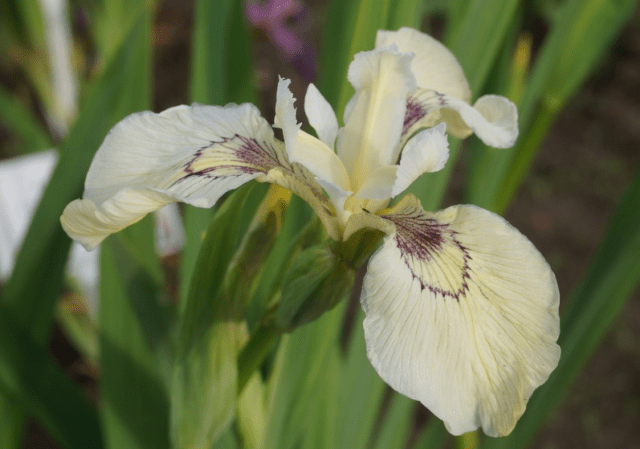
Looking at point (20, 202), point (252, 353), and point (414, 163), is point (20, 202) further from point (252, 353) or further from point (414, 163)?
point (414, 163)

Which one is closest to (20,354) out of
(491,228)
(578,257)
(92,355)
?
(491,228)

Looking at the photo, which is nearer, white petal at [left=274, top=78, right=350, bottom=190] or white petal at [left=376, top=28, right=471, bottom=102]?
white petal at [left=274, top=78, right=350, bottom=190]

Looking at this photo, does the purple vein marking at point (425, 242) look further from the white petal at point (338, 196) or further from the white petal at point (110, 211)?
the white petal at point (110, 211)

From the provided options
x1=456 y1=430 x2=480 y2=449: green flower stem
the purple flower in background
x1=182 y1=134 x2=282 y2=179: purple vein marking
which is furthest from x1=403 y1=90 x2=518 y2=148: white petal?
the purple flower in background

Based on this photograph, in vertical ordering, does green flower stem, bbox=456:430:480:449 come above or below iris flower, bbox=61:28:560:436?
below

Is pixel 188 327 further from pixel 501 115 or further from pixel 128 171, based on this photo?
pixel 501 115

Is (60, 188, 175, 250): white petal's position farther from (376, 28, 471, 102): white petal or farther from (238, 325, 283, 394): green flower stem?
(376, 28, 471, 102): white petal

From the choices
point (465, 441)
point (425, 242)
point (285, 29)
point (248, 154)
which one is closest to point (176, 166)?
point (248, 154)

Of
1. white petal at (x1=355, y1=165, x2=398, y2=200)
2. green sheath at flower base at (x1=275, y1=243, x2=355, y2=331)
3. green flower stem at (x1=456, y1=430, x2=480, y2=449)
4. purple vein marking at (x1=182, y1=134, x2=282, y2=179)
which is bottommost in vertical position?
green flower stem at (x1=456, y1=430, x2=480, y2=449)
